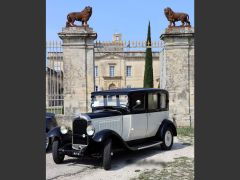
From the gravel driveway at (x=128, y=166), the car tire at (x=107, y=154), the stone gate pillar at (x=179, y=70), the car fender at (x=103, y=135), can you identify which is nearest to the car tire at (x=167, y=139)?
the gravel driveway at (x=128, y=166)

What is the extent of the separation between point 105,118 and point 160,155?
1923 mm

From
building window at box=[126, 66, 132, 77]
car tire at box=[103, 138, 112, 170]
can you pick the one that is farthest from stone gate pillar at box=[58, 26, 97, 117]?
building window at box=[126, 66, 132, 77]

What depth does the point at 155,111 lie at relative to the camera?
26.0 ft

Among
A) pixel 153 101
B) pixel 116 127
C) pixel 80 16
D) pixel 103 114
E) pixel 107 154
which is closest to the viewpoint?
pixel 107 154

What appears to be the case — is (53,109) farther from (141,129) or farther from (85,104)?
(141,129)

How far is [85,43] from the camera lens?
37.3 feet

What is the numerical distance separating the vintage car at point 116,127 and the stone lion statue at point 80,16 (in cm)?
468

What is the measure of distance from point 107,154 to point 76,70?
19.3 ft

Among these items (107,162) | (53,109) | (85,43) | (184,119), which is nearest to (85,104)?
(53,109)

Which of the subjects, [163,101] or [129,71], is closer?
[163,101]

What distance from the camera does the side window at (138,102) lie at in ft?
23.6

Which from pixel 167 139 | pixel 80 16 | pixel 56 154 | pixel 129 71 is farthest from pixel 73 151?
pixel 129 71

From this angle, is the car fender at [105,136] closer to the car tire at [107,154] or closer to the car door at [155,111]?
the car tire at [107,154]

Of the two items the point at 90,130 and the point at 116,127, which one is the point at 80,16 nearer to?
the point at 116,127
